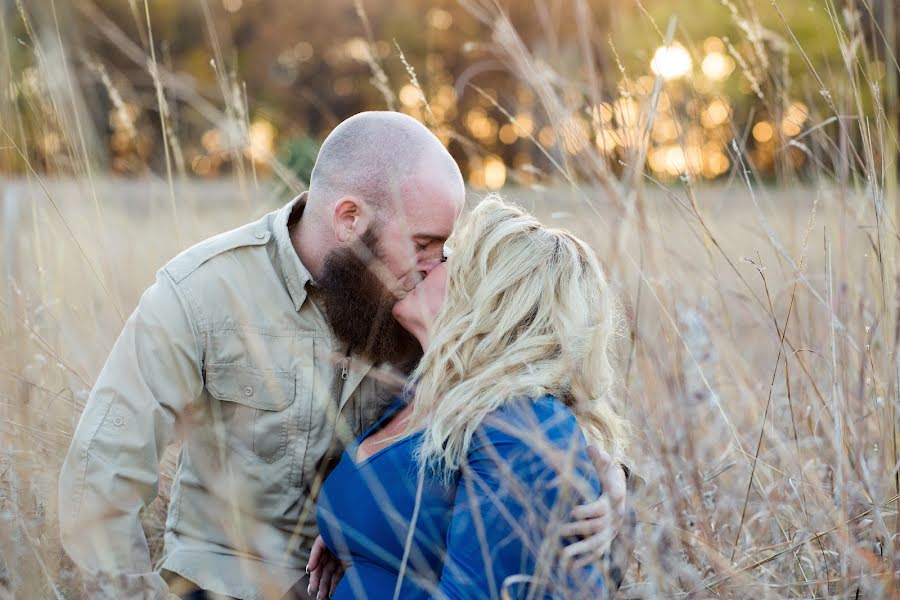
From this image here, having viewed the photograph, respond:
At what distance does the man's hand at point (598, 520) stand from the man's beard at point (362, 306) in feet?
2.33

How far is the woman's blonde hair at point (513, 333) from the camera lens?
1.89 m

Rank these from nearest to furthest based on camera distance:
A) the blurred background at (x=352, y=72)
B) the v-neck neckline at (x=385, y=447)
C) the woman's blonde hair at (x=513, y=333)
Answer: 1. the woman's blonde hair at (x=513, y=333)
2. the v-neck neckline at (x=385, y=447)
3. the blurred background at (x=352, y=72)

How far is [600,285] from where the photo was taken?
2.09m

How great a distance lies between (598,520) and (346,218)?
113 centimetres

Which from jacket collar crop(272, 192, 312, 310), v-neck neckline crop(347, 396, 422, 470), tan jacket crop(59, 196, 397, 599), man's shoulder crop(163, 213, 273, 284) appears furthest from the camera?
jacket collar crop(272, 192, 312, 310)

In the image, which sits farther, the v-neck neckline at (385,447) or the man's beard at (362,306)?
the man's beard at (362,306)

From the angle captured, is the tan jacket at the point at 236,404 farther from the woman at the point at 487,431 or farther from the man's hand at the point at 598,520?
the man's hand at the point at 598,520

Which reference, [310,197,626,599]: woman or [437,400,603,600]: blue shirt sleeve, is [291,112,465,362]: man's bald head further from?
[437,400,603,600]: blue shirt sleeve

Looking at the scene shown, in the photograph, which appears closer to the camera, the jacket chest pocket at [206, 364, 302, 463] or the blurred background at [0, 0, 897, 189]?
the jacket chest pocket at [206, 364, 302, 463]

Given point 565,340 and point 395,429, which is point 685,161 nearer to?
point 565,340

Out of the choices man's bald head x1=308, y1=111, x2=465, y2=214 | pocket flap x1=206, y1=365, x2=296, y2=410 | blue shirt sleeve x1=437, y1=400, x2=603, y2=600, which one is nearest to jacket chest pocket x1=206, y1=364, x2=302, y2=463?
pocket flap x1=206, y1=365, x2=296, y2=410

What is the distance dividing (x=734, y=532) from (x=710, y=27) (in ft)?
52.2

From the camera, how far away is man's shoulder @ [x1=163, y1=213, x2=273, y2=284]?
7.67 feet

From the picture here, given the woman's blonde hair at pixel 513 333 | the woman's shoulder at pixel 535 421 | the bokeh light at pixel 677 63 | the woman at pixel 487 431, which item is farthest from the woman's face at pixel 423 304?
the bokeh light at pixel 677 63
